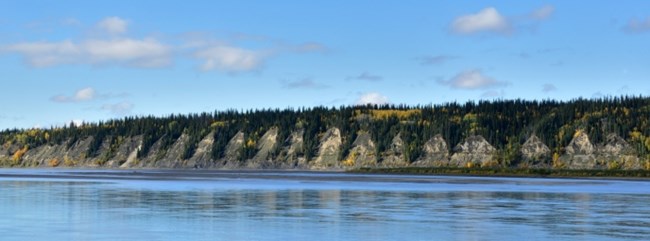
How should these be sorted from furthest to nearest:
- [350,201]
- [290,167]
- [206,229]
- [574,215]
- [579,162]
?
1. [290,167]
2. [579,162]
3. [350,201]
4. [574,215]
5. [206,229]

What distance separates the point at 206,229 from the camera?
110 feet

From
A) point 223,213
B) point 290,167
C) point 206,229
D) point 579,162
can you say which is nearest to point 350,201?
point 223,213

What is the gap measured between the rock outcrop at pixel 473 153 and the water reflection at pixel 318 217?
110 meters

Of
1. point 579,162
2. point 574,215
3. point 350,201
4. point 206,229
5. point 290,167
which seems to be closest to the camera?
point 206,229

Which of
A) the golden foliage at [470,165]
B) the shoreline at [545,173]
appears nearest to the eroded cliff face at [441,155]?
the golden foliage at [470,165]

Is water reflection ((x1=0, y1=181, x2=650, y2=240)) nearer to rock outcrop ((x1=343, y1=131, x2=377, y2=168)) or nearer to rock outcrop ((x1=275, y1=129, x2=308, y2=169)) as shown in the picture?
rock outcrop ((x1=343, y1=131, x2=377, y2=168))

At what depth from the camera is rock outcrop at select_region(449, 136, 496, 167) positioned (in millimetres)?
164500

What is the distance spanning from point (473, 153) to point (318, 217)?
13328cm

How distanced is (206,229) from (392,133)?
15325 centimetres

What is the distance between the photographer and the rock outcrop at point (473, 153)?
16450 cm

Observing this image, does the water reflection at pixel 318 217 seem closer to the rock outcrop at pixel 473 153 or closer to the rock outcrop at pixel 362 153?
the rock outcrop at pixel 473 153

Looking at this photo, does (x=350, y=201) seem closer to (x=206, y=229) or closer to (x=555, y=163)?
(x=206, y=229)

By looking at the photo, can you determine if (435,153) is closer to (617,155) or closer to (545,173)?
(617,155)

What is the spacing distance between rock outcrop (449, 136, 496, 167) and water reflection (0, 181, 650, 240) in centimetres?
11035
